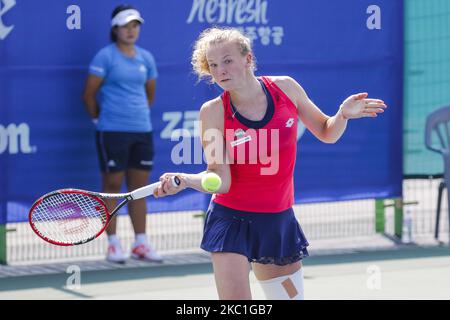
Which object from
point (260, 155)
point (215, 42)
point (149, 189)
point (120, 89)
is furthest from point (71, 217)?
point (120, 89)

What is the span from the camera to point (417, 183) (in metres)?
9.12

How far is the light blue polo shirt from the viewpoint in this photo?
7.81 meters

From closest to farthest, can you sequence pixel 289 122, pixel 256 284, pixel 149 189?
pixel 149 189, pixel 289 122, pixel 256 284

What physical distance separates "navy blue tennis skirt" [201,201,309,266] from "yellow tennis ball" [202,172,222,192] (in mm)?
286

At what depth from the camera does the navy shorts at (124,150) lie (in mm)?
7867

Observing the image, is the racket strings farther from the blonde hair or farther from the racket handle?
the blonde hair

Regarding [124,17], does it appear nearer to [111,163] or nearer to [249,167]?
[111,163]

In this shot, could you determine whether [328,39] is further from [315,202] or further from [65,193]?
[65,193]

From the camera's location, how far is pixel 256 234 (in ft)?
15.6

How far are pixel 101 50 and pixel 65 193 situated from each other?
3.10 m

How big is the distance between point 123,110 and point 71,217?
2.97m

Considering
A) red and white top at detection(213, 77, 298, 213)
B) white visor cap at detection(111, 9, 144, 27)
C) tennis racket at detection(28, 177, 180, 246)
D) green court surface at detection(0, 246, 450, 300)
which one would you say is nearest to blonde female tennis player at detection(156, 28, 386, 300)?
red and white top at detection(213, 77, 298, 213)
